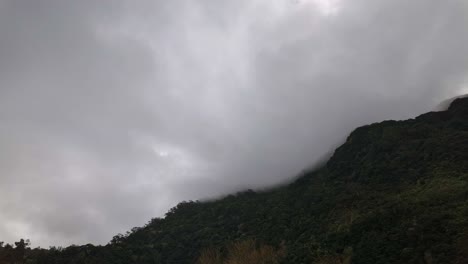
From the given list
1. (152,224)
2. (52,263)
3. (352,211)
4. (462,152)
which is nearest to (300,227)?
(352,211)

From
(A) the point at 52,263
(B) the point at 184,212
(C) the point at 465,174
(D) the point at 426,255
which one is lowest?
(D) the point at 426,255

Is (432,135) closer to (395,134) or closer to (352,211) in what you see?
(395,134)

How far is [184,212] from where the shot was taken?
97375 mm

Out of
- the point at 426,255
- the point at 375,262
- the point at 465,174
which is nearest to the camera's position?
the point at 426,255

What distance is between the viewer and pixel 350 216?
171ft

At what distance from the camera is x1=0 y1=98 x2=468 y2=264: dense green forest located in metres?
40.8

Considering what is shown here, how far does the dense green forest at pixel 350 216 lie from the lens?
134 feet

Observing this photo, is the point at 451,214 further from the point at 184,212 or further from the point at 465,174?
the point at 184,212

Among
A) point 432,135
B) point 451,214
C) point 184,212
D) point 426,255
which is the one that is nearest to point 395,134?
point 432,135

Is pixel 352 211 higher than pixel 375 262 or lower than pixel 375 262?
higher

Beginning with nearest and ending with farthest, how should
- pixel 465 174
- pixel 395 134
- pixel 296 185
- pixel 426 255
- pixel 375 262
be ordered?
pixel 426 255 → pixel 375 262 → pixel 465 174 → pixel 395 134 → pixel 296 185

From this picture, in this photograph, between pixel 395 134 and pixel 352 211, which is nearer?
pixel 352 211

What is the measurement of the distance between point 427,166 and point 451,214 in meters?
17.1

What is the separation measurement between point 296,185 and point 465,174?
126 feet
